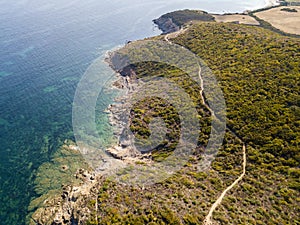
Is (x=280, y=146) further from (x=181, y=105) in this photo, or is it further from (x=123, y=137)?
(x=123, y=137)

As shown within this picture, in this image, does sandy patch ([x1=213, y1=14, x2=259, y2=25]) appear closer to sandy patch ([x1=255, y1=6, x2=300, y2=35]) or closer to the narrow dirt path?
sandy patch ([x1=255, y1=6, x2=300, y2=35])

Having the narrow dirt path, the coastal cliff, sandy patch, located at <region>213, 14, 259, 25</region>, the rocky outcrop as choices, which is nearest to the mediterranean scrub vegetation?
the coastal cliff

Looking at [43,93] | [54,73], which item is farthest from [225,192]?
[54,73]

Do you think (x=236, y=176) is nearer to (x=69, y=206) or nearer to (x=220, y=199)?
(x=220, y=199)

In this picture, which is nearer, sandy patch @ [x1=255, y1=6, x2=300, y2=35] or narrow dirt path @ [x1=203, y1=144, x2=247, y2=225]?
narrow dirt path @ [x1=203, y1=144, x2=247, y2=225]

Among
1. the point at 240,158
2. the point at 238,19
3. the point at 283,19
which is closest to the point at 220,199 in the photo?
the point at 240,158

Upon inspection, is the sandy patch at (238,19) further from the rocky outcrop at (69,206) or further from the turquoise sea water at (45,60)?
the rocky outcrop at (69,206)

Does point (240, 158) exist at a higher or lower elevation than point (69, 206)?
higher
